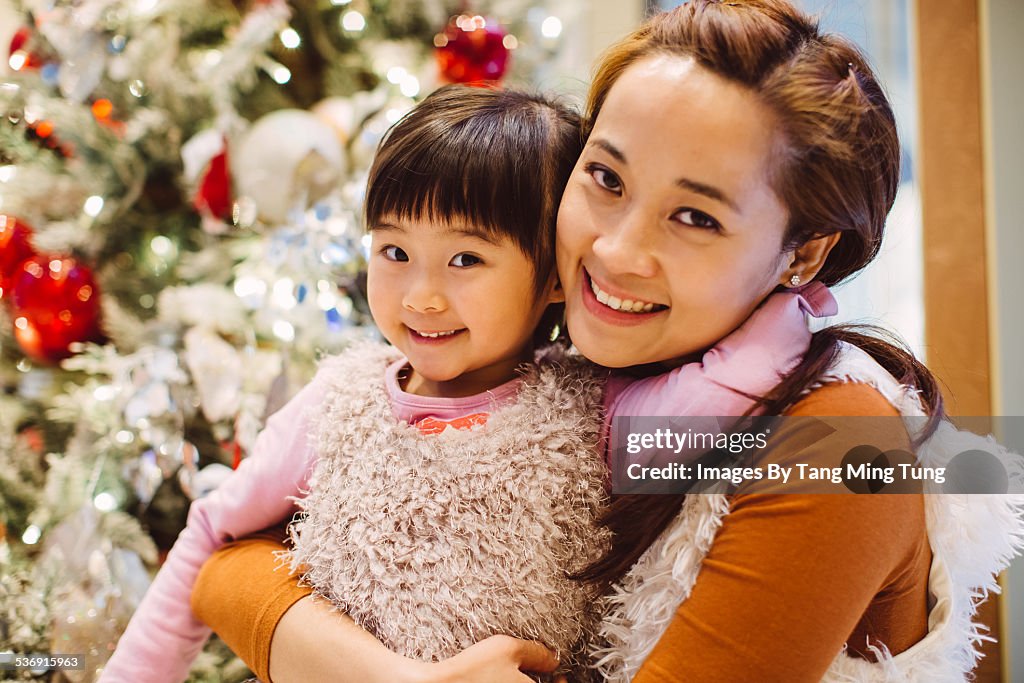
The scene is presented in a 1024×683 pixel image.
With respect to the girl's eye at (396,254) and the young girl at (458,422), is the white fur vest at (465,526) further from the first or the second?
the girl's eye at (396,254)

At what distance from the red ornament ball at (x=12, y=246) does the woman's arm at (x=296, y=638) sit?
3.18 feet

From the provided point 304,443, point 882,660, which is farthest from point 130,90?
point 882,660

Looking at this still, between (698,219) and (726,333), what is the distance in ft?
0.43

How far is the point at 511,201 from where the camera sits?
85 cm

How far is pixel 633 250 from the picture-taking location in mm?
758

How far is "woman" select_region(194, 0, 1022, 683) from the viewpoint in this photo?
2.15 ft

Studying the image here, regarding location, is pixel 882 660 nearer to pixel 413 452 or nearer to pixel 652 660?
pixel 652 660

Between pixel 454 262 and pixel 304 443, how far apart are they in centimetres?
30

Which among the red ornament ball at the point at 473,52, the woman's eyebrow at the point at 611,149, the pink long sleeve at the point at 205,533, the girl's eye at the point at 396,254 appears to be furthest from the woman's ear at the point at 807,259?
the red ornament ball at the point at 473,52

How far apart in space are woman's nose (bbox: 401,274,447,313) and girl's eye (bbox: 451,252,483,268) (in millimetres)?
34

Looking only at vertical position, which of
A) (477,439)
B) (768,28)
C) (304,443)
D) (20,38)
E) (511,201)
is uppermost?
(768,28)

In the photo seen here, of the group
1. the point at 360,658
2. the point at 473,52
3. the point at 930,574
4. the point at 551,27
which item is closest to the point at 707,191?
the point at 930,574

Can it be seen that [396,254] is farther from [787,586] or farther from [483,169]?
[787,586]

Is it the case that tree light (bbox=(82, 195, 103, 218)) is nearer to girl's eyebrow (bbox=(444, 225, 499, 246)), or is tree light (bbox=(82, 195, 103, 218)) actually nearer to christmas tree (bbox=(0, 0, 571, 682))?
christmas tree (bbox=(0, 0, 571, 682))
